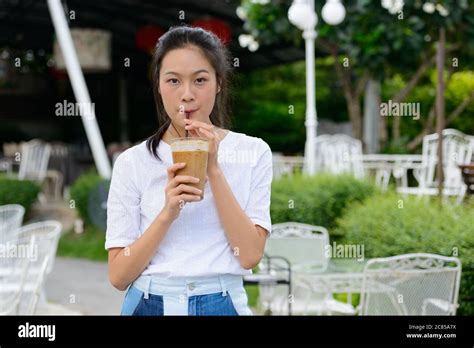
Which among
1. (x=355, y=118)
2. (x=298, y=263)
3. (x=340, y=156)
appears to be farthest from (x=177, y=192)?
(x=355, y=118)

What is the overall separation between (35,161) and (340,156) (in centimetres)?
439

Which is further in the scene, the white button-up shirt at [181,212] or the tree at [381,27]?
the tree at [381,27]

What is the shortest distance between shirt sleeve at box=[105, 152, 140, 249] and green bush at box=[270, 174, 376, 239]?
464cm

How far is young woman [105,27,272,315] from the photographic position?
1.50 meters

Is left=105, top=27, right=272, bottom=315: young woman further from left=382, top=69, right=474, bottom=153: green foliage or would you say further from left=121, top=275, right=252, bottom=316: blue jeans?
left=382, top=69, right=474, bottom=153: green foliage

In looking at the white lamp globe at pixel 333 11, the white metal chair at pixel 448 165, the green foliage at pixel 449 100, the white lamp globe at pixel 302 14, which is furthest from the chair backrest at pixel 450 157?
the green foliage at pixel 449 100

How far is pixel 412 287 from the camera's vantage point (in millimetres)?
3504

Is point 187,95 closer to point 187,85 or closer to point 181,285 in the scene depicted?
point 187,85

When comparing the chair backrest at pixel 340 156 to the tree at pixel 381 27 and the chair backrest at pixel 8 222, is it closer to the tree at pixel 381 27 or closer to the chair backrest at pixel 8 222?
the tree at pixel 381 27

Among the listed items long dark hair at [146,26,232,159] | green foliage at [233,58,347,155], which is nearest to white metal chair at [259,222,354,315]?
long dark hair at [146,26,232,159]

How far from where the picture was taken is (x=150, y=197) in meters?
1.53

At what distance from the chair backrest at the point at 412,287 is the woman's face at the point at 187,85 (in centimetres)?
208

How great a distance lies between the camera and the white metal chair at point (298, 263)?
420 cm
